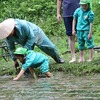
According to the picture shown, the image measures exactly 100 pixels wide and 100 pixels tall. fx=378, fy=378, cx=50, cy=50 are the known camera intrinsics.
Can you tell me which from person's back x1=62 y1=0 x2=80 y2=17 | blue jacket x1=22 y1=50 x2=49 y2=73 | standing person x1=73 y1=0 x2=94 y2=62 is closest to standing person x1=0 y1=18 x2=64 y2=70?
blue jacket x1=22 y1=50 x2=49 y2=73

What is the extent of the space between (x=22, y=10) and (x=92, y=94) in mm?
9966

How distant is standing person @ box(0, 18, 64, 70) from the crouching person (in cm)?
29

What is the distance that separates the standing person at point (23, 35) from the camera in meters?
7.01

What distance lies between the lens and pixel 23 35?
23.9 ft

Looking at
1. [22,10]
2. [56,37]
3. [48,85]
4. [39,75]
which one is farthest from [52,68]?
[22,10]

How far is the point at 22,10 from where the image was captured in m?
14.8

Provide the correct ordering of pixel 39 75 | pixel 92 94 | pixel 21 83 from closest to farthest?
pixel 92 94 → pixel 21 83 → pixel 39 75

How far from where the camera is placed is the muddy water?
513 centimetres

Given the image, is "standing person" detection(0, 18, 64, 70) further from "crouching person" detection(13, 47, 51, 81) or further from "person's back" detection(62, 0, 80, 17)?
"person's back" detection(62, 0, 80, 17)

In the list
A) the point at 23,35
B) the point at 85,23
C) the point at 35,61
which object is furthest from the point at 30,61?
the point at 85,23

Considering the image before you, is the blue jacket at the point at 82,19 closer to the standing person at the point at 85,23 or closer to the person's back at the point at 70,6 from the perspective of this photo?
the standing person at the point at 85,23

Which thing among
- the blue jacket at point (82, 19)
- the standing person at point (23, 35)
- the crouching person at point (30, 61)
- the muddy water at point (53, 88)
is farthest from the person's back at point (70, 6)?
the muddy water at point (53, 88)

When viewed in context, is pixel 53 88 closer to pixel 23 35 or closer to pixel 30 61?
pixel 30 61

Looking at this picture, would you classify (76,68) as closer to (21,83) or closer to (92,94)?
(21,83)
